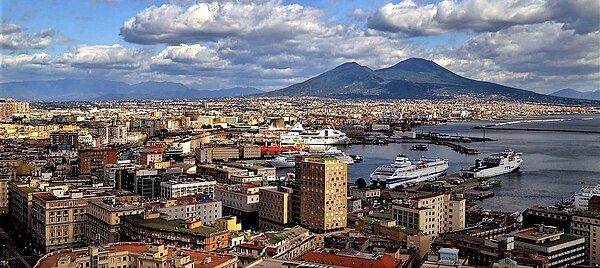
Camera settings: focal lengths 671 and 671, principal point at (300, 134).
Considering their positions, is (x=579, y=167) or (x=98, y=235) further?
(x=579, y=167)

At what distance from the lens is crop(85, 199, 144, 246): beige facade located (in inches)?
452

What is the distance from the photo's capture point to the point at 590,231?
456 inches

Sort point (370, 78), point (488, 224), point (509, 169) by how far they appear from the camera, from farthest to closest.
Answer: point (370, 78) < point (509, 169) < point (488, 224)

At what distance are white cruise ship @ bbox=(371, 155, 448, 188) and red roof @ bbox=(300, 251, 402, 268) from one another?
535 inches

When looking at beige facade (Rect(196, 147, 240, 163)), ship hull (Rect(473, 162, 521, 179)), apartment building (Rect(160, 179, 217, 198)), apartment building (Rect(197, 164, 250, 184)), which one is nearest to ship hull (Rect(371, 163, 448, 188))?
ship hull (Rect(473, 162, 521, 179))

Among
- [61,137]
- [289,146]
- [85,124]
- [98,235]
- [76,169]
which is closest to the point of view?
[98,235]

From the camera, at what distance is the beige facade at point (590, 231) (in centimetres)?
1130

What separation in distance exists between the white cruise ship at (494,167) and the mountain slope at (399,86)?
10240 centimetres

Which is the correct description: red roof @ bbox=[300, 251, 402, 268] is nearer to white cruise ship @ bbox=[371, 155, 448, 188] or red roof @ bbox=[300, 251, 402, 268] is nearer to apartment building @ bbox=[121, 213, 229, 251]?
apartment building @ bbox=[121, 213, 229, 251]

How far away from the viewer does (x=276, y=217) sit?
1364 centimetres

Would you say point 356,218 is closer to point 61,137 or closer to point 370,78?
point 61,137

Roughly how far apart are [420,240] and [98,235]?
565cm

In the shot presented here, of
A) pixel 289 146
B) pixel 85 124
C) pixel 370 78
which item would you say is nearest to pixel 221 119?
pixel 85 124

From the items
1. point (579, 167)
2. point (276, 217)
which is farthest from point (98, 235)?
point (579, 167)
